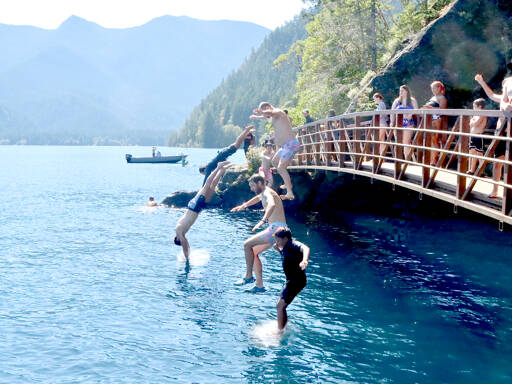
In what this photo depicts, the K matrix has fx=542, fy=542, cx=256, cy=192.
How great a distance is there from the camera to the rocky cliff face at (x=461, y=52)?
73.8 feet

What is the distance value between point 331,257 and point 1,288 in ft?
34.2

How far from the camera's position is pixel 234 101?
17475cm

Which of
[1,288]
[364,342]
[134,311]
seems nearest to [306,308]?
[364,342]

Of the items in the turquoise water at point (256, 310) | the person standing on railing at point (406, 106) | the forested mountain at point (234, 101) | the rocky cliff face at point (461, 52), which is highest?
the forested mountain at point (234, 101)

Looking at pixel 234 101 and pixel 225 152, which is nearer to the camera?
pixel 225 152

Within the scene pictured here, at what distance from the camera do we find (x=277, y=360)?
999 cm

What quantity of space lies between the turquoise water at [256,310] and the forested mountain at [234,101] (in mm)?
130088

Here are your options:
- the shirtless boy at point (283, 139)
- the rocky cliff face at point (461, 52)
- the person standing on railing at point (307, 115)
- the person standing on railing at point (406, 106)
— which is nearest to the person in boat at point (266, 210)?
the shirtless boy at point (283, 139)

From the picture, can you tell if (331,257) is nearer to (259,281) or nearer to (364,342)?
(259,281)

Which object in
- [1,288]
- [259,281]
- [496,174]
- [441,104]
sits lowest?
[1,288]

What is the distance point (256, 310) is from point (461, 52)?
1628 cm

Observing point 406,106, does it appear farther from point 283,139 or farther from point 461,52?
point 461,52

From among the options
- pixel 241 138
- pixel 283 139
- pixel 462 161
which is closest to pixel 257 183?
pixel 462 161

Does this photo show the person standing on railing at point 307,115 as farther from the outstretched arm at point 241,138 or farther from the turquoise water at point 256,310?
the outstretched arm at point 241,138
